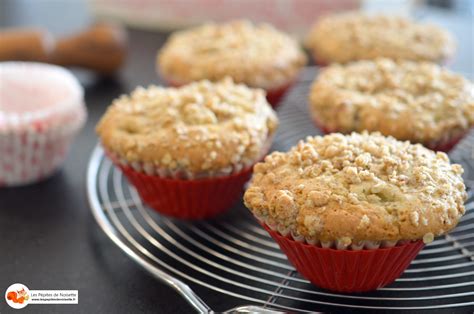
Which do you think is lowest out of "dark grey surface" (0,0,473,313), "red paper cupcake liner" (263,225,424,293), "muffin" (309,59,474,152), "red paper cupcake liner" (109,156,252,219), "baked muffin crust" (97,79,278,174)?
"dark grey surface" (0,0,473,313)

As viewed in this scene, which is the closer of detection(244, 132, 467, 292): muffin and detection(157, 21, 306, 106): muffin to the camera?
detection(244, 132, 467, 292): muffin

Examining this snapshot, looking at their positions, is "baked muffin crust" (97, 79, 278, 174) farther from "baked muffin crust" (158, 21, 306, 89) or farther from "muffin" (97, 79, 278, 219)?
"baked muffin crust" (158, 21, 306, 89)

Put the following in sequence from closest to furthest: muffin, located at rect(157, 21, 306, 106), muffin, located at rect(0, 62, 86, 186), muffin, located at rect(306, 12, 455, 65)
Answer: muffin, located at rect(0, 62, 86, 186) < muffin, located at rect(157, 21, 306, 106) < muffin, located at rect(306, 12, 455, 65)

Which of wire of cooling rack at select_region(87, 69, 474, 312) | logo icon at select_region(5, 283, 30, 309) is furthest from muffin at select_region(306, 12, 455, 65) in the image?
logo icon at select_region(5, 283, 30, 309)

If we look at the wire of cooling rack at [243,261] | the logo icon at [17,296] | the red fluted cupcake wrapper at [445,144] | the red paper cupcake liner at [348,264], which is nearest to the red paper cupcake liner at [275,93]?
the wire of cooling rack at [243,261]

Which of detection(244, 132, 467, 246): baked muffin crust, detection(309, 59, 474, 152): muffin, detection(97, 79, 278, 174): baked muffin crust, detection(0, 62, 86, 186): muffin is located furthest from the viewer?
detection(0, 62, 86, 186): muffin

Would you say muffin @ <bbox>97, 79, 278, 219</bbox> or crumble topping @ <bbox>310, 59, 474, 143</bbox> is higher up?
crumble topping @ <bbox>310, 59, 474, 143</bbox>

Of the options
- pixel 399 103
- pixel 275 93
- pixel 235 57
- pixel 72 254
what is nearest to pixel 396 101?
pixel 399 103
